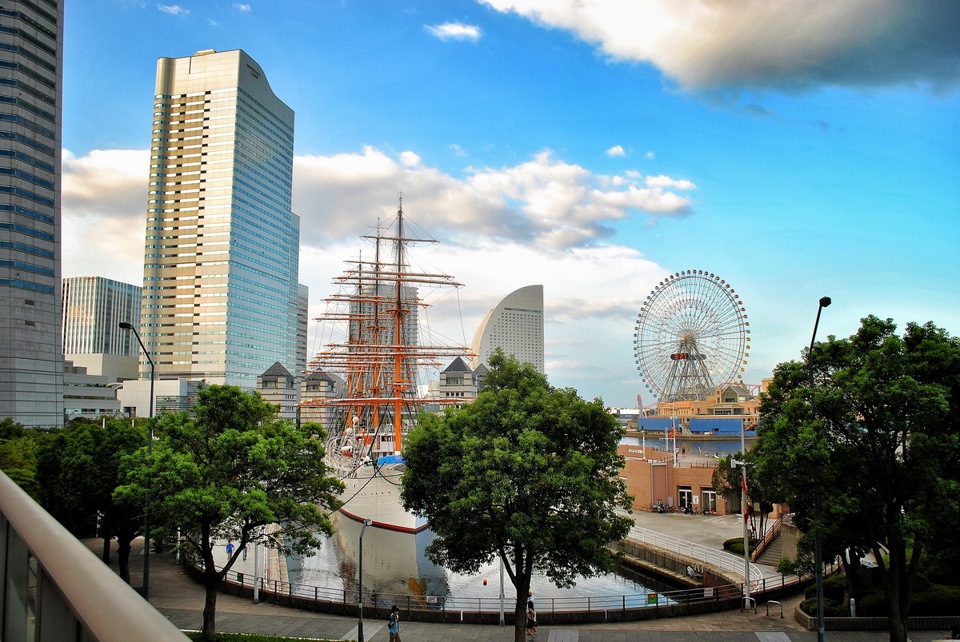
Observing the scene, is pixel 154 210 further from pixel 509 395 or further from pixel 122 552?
pixel 509 395

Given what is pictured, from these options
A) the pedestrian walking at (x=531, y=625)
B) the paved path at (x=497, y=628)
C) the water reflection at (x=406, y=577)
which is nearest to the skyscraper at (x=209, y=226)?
the water reflection at (x=406, y=577)

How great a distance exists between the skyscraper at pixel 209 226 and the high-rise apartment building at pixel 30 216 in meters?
65.1

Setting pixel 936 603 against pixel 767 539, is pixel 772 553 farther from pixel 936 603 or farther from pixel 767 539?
pixel 936 603

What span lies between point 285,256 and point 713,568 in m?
148

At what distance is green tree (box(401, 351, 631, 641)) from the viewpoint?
20.7 metres

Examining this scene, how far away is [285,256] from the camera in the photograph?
541 ft

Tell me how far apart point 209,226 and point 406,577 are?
122375 millimetres

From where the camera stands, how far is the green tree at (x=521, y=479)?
815 inches

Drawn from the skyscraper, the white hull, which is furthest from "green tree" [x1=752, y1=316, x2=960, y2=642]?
the skyscraper

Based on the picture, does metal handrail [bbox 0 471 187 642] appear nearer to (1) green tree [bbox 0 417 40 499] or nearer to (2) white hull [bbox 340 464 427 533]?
(1) green tree [bbox 0 417 40 499]

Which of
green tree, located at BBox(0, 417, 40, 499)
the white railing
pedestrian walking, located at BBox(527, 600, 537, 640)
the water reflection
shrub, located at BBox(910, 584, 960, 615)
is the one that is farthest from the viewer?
the water reflection

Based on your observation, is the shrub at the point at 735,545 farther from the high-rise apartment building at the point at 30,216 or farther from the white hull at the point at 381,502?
the high-rise apartment building at the point at 30,216

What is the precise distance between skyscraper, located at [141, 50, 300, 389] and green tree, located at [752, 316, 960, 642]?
135639mm

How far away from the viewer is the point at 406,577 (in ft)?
134
